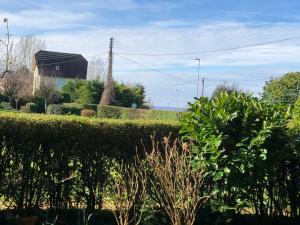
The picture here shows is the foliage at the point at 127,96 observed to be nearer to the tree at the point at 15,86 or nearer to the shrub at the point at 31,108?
the shrub at the point at 31,108

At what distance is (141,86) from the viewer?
4875 centimetres

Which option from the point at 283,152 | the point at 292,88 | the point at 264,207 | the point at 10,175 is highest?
the point at 292,88

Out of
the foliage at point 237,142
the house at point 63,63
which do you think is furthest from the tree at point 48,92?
the foliage at point 237,142

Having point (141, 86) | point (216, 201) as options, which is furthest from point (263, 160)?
point (141, 86)

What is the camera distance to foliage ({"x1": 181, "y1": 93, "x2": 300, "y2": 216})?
6.32 meters

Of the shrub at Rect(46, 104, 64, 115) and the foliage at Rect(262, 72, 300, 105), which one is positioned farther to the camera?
the shrub at Rect(46, 104, 64, 115)

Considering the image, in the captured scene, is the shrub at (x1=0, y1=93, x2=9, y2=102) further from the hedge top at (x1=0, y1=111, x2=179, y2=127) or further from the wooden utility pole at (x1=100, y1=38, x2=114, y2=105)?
the hedge top at (x1=0, y1=111, x2=179, y2=127)

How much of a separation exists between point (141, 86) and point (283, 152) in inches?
1666

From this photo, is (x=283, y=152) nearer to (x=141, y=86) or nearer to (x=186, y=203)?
(x=186, y=203)

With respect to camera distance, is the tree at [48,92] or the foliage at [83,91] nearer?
the foliage at [83,91]

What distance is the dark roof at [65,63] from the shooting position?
Answer: 232ft

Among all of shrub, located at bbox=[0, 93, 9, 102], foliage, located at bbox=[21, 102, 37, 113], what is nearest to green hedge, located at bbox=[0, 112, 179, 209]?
foliage, located at bbox=[21, 102, 37, 113]

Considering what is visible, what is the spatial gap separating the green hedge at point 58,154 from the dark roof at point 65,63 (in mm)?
63912

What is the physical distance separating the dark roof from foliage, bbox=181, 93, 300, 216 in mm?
64347
